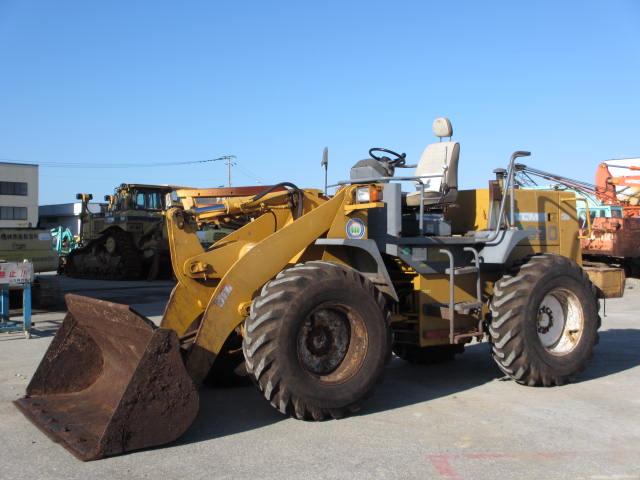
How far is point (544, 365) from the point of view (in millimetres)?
6551

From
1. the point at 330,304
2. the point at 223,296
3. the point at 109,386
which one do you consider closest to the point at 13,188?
the point at 109,386

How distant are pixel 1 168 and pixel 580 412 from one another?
196 feet

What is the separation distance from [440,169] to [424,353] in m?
A: 2.14

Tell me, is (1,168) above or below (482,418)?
above

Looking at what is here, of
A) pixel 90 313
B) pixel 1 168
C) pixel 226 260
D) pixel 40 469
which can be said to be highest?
pixel 1 168

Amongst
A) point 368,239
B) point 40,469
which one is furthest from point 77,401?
point 368,239

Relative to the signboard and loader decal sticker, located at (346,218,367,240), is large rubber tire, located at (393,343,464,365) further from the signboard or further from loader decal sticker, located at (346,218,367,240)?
the signboard

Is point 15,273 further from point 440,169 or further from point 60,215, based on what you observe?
point 60,215

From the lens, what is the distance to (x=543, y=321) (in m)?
6.88

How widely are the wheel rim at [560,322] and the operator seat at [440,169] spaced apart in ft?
4.80

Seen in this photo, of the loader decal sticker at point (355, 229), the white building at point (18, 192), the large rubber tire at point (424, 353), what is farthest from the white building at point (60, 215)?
the loader decal sticker at point (355, 229)

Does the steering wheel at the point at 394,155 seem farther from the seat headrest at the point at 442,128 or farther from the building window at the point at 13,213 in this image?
the building window at the point at 13,213

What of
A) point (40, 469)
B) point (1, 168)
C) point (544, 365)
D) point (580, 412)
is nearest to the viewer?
point (40, 469)

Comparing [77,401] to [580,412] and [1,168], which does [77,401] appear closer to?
[580,412]
